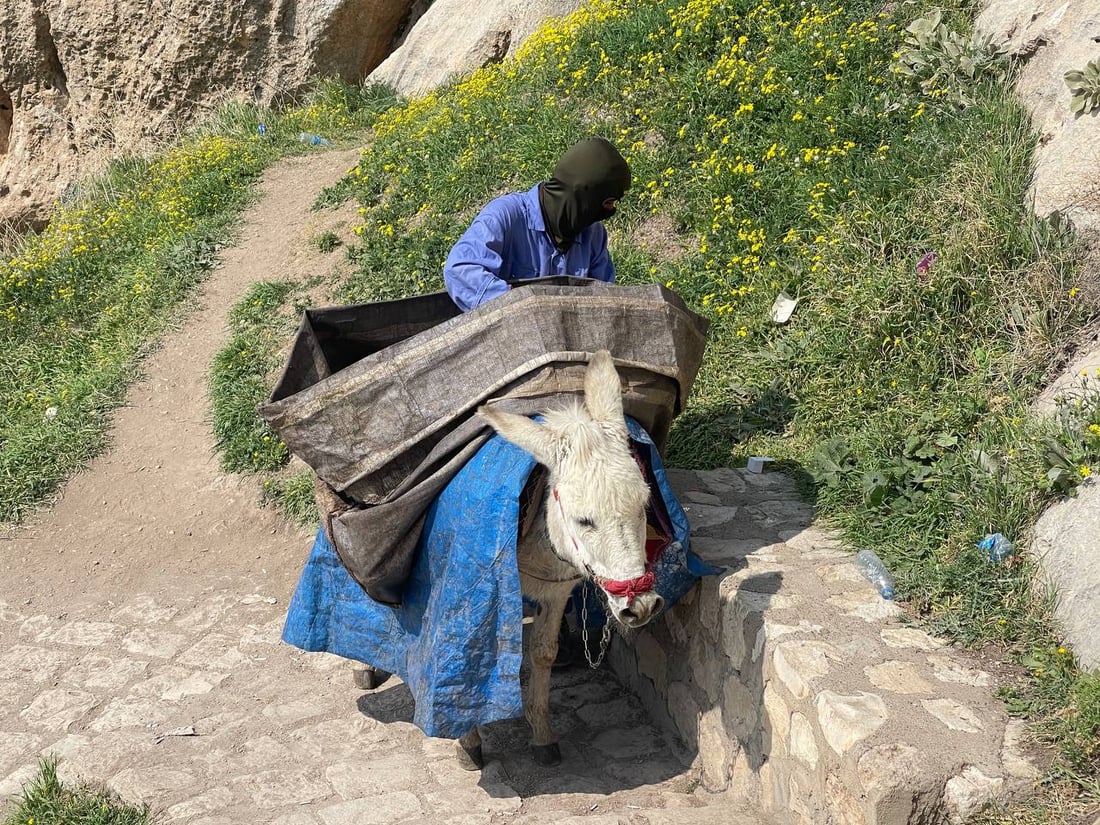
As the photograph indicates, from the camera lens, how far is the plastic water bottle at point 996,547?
413cm

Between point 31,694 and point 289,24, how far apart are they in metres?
9.38

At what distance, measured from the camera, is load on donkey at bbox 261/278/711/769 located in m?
3.68

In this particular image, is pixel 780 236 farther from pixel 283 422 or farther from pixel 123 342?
pixel 123 342

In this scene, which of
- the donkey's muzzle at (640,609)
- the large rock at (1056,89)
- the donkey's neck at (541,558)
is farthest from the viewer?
the large rock at (1056,89)

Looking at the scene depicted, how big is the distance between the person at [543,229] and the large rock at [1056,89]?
2.33 m

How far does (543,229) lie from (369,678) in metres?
2.31

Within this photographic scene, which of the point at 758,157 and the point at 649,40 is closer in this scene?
the point at 758,157

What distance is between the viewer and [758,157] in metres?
7.29

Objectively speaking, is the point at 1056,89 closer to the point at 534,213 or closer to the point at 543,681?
the point at 534,213

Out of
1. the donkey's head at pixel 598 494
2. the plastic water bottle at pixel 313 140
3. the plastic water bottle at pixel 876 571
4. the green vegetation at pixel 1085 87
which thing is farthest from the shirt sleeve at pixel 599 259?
the plastic water bottle at pixel 313 140

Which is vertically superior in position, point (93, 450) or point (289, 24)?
point (289, 24)

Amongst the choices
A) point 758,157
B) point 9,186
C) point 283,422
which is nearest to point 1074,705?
point 283,422

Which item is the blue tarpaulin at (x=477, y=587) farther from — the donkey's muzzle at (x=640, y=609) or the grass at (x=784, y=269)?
the grass at (x=784, y=269)

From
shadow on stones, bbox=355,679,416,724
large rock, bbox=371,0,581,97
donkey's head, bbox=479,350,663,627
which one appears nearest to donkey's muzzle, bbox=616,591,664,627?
donkey's head, bbox=479,350,663,627
